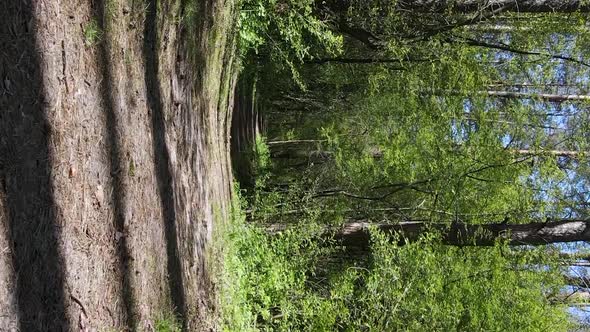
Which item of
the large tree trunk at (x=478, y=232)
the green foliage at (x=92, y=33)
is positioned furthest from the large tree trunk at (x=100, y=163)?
the large tree trunk at (x=478, y=232)

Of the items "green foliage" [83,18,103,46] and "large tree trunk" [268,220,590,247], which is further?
"large tree trunk" [268,220,590,247]

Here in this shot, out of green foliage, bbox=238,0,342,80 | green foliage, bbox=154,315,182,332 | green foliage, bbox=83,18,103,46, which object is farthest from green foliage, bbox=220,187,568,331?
green foliage, bbox=83,18,103,46

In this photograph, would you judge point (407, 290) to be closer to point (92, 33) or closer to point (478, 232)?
point (478, 232)

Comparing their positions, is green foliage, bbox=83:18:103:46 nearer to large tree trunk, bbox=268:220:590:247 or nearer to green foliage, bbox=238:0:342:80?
green foliage, bbox=238:0:342:80

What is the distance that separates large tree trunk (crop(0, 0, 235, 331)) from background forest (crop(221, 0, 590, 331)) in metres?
1.84

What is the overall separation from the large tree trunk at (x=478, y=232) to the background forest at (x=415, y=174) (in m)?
0.02

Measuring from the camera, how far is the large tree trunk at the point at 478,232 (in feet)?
23.3

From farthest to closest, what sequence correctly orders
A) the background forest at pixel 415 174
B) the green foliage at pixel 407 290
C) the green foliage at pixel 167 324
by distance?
1. the background forest at pixel 415 174
2. the green foliage at pixel 407 290
3. the green foliage at pixel 167 324

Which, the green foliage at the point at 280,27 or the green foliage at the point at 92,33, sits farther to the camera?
the green foliage at the point at 280,27

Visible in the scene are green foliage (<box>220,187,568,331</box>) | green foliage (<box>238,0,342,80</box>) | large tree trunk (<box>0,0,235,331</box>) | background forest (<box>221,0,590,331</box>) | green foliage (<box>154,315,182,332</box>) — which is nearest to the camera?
large tree trunk (<box>0,0,235,331</box>)

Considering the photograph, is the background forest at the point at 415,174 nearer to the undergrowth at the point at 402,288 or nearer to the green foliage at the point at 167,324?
the undergrowth at the point at 402,288

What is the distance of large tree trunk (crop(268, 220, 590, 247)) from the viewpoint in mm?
7109

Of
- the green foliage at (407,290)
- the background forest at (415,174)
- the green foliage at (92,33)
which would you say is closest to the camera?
the green foliage at (92,33)

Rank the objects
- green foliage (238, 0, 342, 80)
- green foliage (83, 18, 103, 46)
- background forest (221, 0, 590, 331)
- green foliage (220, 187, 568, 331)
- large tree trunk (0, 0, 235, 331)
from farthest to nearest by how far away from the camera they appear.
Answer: background forest (221, 0, 590, 331)
green foliage (220, 187, 568, 331)
green foliage (238, 0, 342, 80)
green foliage (83, 18, 103, 46)
large tree trunk (0, 0, 235, 331)
